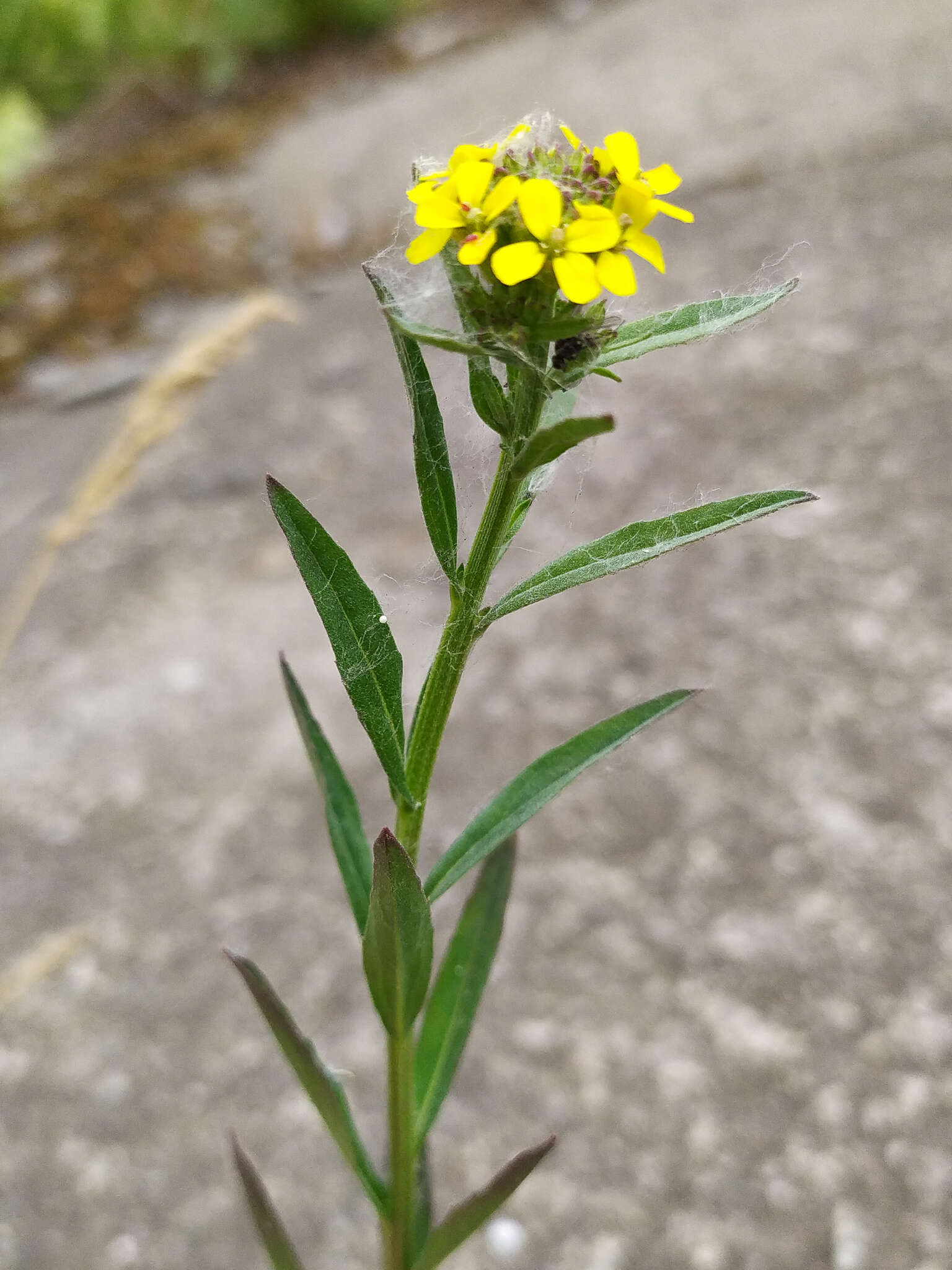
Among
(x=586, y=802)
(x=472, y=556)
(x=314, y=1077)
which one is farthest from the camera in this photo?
(x=586, y=802)

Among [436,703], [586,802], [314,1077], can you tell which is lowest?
[314,1077]

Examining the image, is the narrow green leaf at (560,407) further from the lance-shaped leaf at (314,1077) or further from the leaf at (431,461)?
the lance-shaped leaf at (314,1077)

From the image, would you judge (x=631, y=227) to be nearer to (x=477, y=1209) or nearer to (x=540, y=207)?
(x=540, y=207)

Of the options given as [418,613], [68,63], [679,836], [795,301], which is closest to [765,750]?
[679,836]

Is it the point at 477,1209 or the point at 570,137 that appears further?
the point at 477,1209

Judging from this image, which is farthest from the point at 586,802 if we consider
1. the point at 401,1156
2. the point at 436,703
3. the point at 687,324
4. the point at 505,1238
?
the point at 687,324

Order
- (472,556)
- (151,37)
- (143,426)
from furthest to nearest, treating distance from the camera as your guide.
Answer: (151,37), (143,426), (472,556)

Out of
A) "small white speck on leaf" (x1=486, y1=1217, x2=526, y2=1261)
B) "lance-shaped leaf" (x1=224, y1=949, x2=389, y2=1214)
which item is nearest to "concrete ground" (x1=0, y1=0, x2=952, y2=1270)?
"small white speck on leaf" (x1=486, y1=1217, x2=526, y2=1261)
